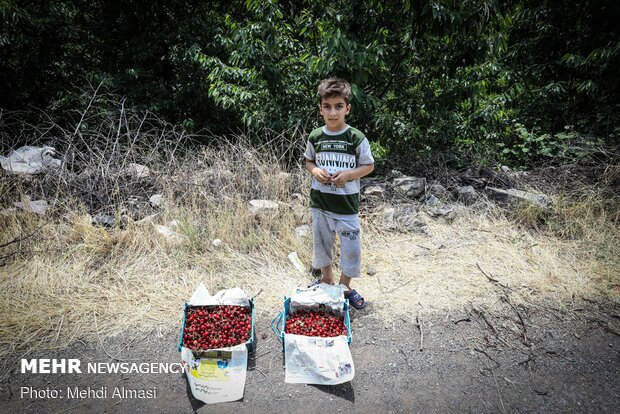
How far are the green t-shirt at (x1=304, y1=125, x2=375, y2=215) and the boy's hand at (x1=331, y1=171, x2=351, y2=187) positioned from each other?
0.09m

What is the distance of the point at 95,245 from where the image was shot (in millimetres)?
3242

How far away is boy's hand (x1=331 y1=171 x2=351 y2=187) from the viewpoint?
225cm

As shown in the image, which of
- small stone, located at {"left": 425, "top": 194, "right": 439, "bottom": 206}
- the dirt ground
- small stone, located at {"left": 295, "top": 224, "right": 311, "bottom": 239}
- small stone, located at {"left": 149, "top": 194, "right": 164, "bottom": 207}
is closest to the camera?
the dirt ground

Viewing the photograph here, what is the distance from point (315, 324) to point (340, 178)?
969 millimetres

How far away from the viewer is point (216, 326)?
7.41 feet

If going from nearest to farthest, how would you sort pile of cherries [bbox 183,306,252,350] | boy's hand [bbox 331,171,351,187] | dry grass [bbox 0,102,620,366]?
pile of cherries [bbox 183,306,252,350] → boy's hand [bbox 331,171,351,187] → dry grass [bbox 0,102,620,366]

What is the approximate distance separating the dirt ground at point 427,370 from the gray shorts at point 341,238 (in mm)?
435

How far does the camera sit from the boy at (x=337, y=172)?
7.39ft

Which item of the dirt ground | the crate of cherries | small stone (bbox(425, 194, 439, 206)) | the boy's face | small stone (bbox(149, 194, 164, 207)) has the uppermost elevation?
the boy's face

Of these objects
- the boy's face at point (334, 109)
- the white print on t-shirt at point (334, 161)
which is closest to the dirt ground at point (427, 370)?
the white print on t-shirt at point (334, 161)

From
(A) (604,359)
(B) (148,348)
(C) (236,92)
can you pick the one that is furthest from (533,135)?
(B) (148,348)

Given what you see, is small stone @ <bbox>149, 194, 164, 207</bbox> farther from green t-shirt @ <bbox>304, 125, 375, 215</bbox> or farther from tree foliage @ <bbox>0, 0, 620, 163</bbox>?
green t-shirt @ <bbox>304, 125, 375, 215</bbox>

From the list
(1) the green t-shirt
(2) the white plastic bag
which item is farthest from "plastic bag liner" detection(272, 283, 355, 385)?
(1) the green t-shirt

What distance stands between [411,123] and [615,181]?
2487 mm
